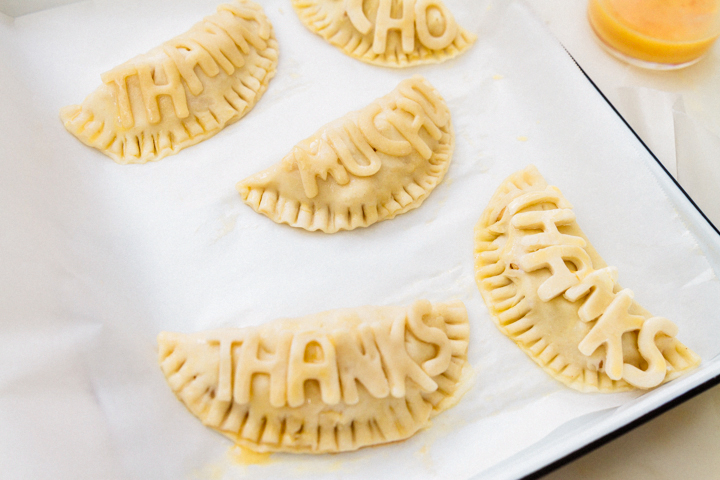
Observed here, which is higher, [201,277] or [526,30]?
[526,30]

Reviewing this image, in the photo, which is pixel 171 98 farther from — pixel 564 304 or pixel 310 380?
pixel 564 304

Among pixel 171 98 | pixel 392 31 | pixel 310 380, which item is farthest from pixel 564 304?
pixel 171 98

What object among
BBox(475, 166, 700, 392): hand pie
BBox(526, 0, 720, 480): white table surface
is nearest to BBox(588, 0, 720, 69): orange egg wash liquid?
BBox(526, 0, 720, 480): white table surface

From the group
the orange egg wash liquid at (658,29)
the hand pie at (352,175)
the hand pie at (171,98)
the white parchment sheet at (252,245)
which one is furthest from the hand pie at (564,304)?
the hand pie at (171,98)

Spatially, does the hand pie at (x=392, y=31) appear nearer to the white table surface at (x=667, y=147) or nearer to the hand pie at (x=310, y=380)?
the white table surface at (x=667, y=147)

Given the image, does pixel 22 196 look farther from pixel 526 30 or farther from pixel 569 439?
pixel 526 30

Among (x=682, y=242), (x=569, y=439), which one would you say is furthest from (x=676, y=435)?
(x=682, y=242)
